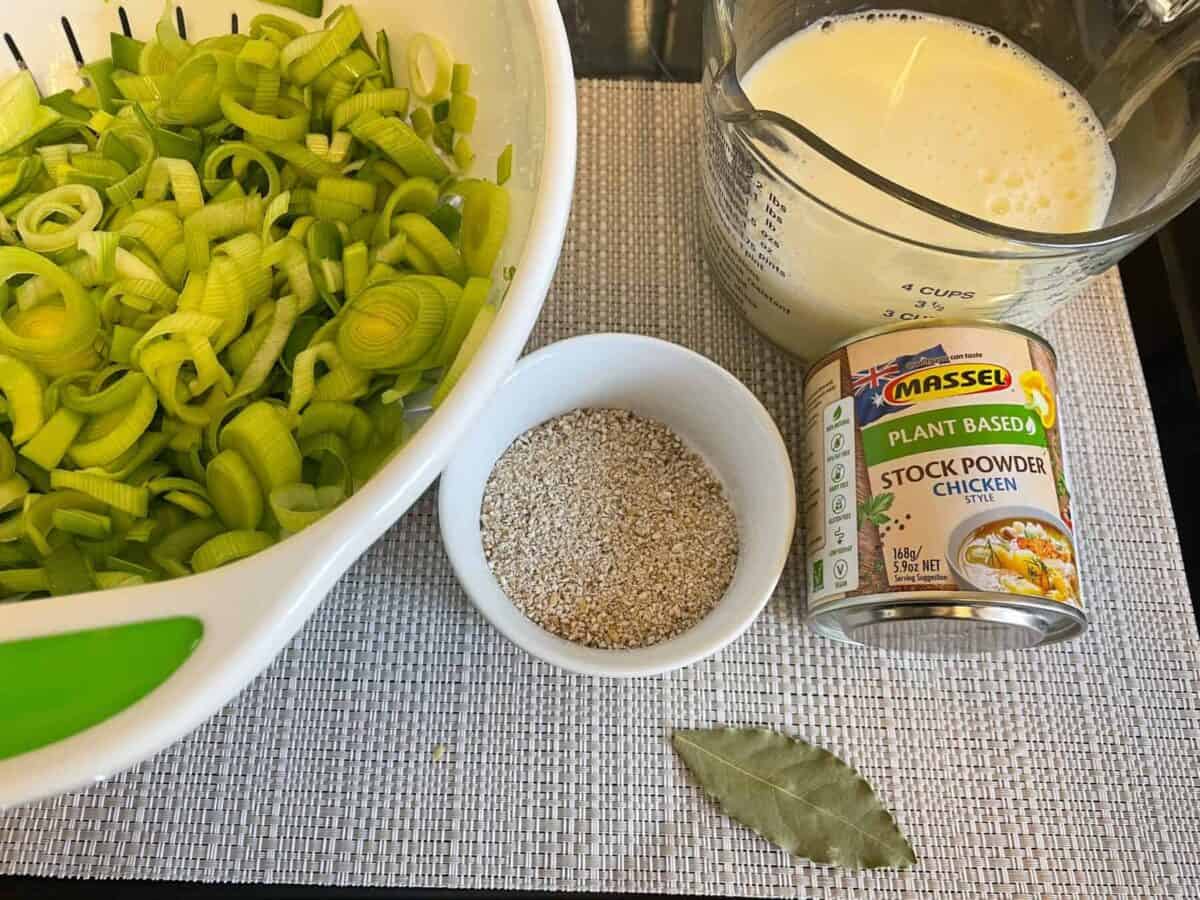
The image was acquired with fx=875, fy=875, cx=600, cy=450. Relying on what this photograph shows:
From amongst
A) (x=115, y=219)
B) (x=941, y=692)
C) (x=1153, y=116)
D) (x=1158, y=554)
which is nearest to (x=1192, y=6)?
(x=1153, y=116)

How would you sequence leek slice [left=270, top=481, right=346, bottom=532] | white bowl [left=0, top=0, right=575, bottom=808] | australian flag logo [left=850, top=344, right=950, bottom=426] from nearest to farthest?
white bowl [left=0, top=0, right=575, bottom=808], leek slice [left=270, top=481, right=346, bottom=532], australian flag logo [left=850, top=344, right=950, bottom=426]

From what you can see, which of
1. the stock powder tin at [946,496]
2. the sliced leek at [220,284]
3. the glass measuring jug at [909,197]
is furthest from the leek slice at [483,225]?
the stock powder tin at [946,496]

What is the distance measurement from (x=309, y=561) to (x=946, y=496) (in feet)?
1.25

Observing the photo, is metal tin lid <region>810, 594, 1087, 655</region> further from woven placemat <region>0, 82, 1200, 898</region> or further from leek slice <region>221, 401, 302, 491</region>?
leek slice <region>221, 401, 302, 491</region>

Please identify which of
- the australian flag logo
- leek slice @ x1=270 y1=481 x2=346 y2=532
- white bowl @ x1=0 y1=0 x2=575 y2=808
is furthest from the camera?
the australian flag logo

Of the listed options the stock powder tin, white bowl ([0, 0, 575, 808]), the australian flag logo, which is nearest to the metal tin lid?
the stock powder tin

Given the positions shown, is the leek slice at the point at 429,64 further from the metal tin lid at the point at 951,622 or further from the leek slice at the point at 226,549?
the metal tin lid at the point at 951,622

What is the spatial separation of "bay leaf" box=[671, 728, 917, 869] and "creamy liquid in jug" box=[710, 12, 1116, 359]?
30cm

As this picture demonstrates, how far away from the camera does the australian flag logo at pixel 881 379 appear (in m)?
0.57

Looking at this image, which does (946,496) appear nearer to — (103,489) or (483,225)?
(483,225)

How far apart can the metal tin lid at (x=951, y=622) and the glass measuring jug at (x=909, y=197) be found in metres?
0.20

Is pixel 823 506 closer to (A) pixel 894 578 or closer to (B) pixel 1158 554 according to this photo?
(A) pixel 894 578

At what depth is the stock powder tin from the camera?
54cm

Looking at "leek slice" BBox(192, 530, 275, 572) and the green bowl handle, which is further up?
"leek slice" BBox(192, 530, 275, 572)
